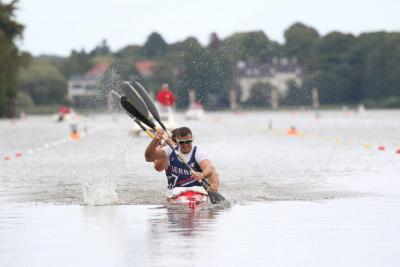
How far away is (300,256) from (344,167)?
1674 centimetres

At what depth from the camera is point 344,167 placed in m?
28.7

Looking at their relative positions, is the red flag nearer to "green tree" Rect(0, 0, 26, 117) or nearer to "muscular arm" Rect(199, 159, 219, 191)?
"muscular arm" Rect(199, 159, 219, 191)

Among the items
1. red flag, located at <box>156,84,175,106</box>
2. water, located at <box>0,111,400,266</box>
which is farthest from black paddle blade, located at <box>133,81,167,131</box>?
red flag, located at <box>156,84,175,106</box>

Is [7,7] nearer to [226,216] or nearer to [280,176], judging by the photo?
[280,176]

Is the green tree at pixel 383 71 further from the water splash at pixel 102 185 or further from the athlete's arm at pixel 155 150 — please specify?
the athlete's arm at pixel 155 150

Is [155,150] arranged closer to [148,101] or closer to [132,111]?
[132,111]

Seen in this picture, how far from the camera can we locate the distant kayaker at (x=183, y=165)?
18.0m

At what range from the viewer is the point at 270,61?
61531 millimetres

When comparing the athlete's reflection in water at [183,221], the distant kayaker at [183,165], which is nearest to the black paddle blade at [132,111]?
the distant kayaker at [183,165]

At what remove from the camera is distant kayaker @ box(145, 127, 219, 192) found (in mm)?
17984

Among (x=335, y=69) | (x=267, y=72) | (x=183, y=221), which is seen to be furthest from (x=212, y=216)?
(x=335, y=69)

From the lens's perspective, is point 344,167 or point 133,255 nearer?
point 133,255

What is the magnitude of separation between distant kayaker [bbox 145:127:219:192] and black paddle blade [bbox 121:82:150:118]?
1.24 metres

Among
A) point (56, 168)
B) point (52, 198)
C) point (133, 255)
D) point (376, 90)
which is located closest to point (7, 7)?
point (376, 90)
